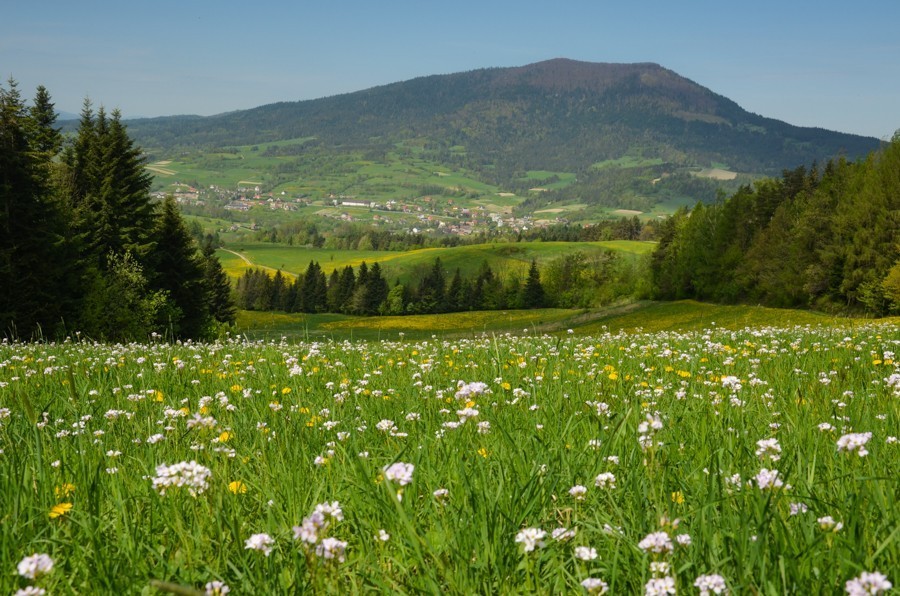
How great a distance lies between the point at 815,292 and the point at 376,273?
95.0m

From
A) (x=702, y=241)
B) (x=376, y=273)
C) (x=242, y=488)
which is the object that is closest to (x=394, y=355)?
(x=242, y=488)

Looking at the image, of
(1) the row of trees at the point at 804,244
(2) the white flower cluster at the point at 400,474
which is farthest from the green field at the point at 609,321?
(2) the white flower cluster at the point at 400,474

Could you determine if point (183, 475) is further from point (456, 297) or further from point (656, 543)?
point (456, 297)

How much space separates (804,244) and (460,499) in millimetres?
75145

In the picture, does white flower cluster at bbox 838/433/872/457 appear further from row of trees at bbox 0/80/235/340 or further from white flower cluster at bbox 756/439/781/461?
row of trees at bbox 0/80/235/340

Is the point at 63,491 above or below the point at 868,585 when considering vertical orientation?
below

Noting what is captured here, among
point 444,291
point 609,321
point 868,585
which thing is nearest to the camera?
point 868,585

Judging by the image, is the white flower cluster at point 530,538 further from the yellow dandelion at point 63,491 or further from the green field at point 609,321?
the green field at point 609,321

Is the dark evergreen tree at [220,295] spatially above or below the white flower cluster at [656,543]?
below

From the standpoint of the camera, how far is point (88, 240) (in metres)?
48.2

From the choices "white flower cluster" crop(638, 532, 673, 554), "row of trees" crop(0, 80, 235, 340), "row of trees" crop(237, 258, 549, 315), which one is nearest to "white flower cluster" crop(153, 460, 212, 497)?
"white flower cluster" crop(638, 532, 673, 554)

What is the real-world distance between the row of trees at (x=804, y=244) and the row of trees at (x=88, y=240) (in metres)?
59.1

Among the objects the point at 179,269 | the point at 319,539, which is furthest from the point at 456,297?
the point at 319,539

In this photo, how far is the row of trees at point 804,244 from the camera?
195 ft
